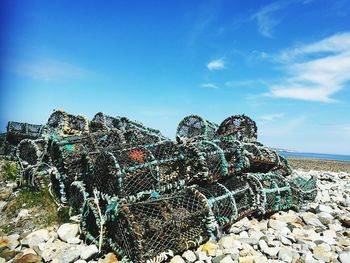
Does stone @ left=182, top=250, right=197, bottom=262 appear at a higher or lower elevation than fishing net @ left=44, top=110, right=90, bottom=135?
lower

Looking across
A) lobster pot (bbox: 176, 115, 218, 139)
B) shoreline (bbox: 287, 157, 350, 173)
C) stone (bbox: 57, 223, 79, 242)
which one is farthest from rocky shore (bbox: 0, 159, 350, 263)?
shoreline (bbox: 287, 157, 350, 173)

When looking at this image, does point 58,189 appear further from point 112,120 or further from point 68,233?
point 112,120

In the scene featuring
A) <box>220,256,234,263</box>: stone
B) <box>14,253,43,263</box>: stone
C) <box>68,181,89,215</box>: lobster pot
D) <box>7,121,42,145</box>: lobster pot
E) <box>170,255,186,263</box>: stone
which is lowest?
<box>14,253,43,263</box>: stone

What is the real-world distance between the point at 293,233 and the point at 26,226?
3852 mm

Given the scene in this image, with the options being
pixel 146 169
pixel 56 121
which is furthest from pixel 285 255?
pixel 56 121

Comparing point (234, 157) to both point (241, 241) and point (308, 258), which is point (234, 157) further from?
point (308, 258)

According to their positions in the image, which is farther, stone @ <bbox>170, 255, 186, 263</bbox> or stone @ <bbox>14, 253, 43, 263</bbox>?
stone @ <bbox>14, 253, 43, 263</bbox>

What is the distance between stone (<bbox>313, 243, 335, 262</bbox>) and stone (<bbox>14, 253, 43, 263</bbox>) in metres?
3.12

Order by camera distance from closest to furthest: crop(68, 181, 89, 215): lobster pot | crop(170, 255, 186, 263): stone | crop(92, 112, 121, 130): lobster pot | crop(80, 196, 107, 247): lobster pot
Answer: crop(170, 255, 186, 263): stone → crop(80, 196, 107, 247): lobster pot → crop(68, 181, 89, 215): lobster pot → crop(92, 112, 121, 130): lobster pot

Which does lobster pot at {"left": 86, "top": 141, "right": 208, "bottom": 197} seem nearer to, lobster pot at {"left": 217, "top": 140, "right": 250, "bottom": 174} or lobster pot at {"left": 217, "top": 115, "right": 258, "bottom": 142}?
lobster pot at {"left": 217, "top": 140, "right": 250, "bottom": 174}

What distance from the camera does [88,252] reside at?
11.4 feet

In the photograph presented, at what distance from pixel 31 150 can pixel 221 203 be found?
15.0 ft

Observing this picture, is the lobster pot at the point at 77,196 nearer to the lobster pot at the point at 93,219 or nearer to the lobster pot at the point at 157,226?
the lobster pot at the point at 93,219

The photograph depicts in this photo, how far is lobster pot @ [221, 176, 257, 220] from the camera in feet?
14.9
